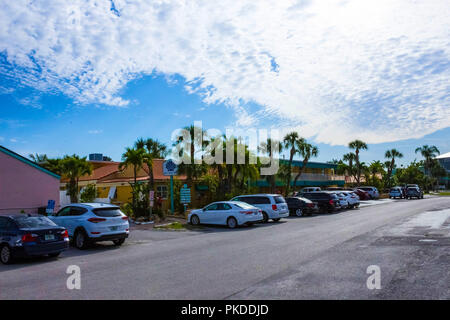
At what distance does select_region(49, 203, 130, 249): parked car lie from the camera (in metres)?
13.0

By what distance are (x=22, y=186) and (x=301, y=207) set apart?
18.3 meters

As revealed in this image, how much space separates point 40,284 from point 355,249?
8426 mm

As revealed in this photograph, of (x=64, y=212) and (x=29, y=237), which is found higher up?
(x=64, y=212)

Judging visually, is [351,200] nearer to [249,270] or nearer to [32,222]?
[249,270]

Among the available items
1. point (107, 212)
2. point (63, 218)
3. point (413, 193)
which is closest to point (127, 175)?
point (63, 218)

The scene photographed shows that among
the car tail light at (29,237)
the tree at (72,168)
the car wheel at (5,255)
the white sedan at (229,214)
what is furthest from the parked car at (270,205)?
the tree at (72,168)

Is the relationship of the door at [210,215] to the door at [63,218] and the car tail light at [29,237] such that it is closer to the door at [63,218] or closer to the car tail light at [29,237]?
the door at [63,218]

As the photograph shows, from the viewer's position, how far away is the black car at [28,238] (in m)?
10.4

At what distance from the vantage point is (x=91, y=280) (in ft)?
26.1

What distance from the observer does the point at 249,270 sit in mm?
8586

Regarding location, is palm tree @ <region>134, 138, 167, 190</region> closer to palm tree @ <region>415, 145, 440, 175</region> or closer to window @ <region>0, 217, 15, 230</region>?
window @ <region>0, 217, 15, 230</region>

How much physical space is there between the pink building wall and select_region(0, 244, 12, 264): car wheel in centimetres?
1083

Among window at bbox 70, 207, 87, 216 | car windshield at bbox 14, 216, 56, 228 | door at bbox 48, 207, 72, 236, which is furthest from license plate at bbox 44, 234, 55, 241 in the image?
door at bbox 48, 207, 72, 236

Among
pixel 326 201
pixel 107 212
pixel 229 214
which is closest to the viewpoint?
pixel 107 212
